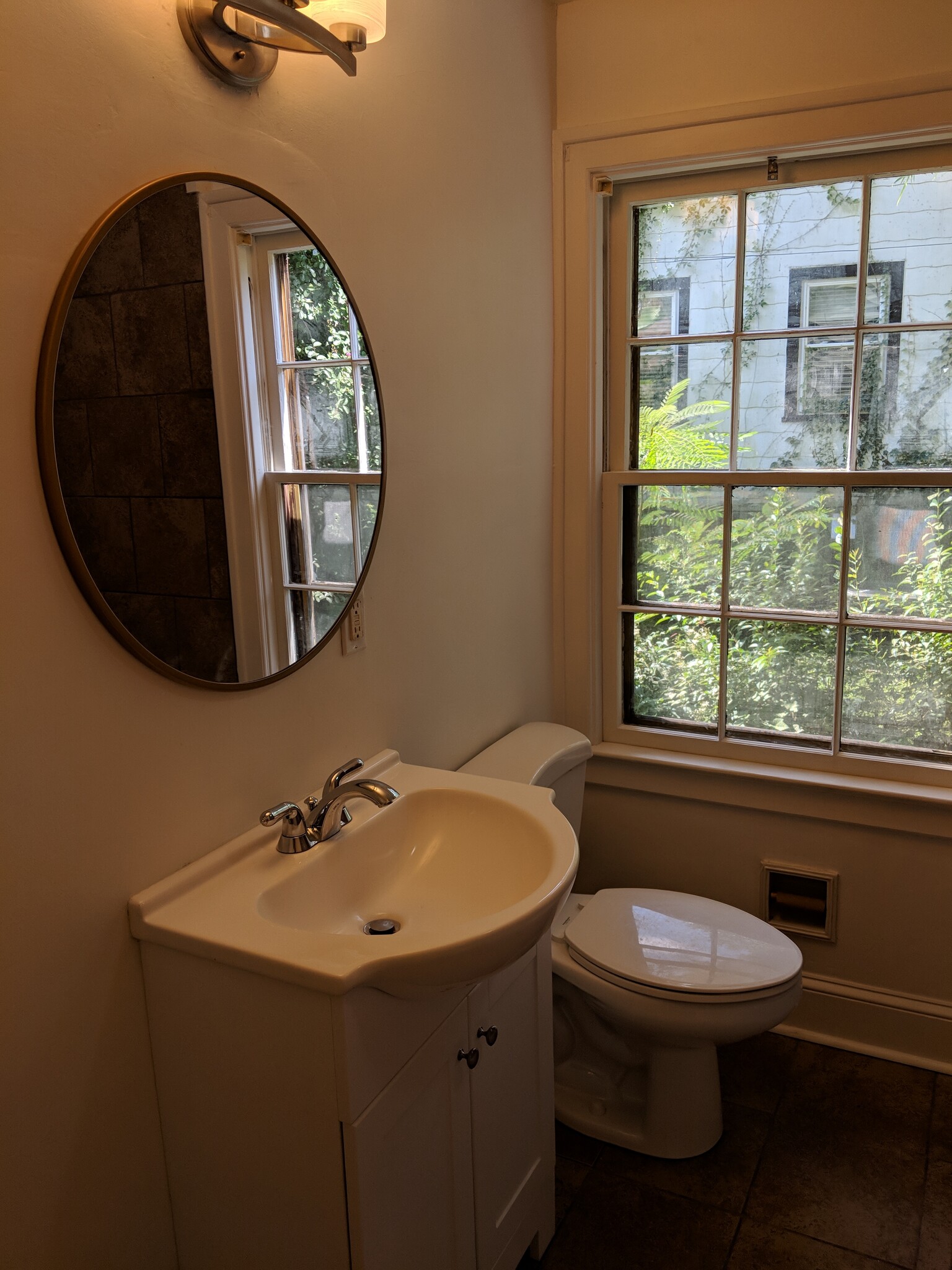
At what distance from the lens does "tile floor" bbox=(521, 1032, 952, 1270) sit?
67.1 inches

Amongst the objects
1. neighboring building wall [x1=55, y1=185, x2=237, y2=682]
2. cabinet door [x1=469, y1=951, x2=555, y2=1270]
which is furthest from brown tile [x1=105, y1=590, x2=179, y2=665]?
cabinet door [x1=469, y1=951, x2=555, y2=1270]

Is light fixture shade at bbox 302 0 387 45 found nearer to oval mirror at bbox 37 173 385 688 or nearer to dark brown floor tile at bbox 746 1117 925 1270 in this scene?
oval mirror at bbox 37 173 385 688

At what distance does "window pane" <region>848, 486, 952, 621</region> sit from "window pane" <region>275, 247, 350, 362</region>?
1.27 m

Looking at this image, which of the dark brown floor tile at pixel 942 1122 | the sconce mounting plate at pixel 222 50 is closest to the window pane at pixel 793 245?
the sconce mounting plate at pixel 222 50

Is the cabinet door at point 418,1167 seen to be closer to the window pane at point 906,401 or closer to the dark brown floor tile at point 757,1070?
the dark brown floor tile at point 757,1070

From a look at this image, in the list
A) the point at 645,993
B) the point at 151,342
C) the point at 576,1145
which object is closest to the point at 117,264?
the point at 151,342

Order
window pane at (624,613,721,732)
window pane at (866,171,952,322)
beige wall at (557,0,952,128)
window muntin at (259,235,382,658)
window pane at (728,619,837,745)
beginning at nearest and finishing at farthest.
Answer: window muntin at (259,235,382,658) → beige wall at (557,0,952,128) → window pane at (866,171,952,322) → window pane at (728,619,837,745) → window pane at (624,613,721,732)

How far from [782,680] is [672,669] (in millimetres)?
276

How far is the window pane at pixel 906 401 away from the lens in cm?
204

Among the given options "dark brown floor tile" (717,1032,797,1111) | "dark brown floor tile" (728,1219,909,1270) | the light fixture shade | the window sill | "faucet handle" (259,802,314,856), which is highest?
the light fixture shade

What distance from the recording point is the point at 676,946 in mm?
1881

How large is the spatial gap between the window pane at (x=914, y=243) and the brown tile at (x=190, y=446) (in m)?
1.55

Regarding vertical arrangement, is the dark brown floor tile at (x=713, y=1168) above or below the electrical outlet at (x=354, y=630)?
below

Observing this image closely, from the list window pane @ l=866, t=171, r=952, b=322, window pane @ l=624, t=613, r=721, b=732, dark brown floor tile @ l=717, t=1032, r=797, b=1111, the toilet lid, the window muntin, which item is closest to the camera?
the window muntin
